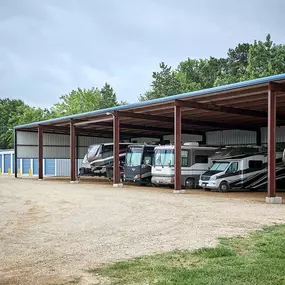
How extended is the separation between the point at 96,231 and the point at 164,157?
14363 mm

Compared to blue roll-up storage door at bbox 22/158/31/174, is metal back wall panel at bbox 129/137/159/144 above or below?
above

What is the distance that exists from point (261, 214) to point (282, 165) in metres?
11.3

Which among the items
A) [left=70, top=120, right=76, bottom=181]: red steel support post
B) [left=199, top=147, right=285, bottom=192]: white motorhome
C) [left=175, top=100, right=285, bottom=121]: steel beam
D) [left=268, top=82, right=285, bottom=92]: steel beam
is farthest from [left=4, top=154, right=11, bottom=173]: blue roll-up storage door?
[left=268, top=82, right=285, bottom=92]: steel beam

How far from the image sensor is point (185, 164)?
23734mm

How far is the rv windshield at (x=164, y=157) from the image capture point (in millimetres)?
22938

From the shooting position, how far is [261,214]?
11.9 m

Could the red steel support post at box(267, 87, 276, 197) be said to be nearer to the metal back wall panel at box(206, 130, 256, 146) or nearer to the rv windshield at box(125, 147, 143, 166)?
the rv windshield at box(125, 147, 143, 166)

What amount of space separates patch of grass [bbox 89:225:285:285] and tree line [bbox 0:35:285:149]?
4049cm

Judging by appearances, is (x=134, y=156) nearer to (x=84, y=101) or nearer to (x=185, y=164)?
(x=185, y=164)

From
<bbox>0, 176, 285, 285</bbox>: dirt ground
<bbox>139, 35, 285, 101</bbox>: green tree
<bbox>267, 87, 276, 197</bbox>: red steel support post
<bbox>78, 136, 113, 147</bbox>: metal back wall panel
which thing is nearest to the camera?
<bbox>0, 176, 285, 285</bbox>: dirt ground

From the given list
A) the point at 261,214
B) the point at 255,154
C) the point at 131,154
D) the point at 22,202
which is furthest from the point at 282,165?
the point at 22,202

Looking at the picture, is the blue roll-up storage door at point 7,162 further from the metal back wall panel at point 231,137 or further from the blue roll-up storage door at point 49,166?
the metal back wall panel at point 231,137

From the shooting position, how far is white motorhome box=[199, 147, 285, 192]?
21.6 metres

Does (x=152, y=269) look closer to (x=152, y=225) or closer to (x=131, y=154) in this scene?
(x=152, y=225)
